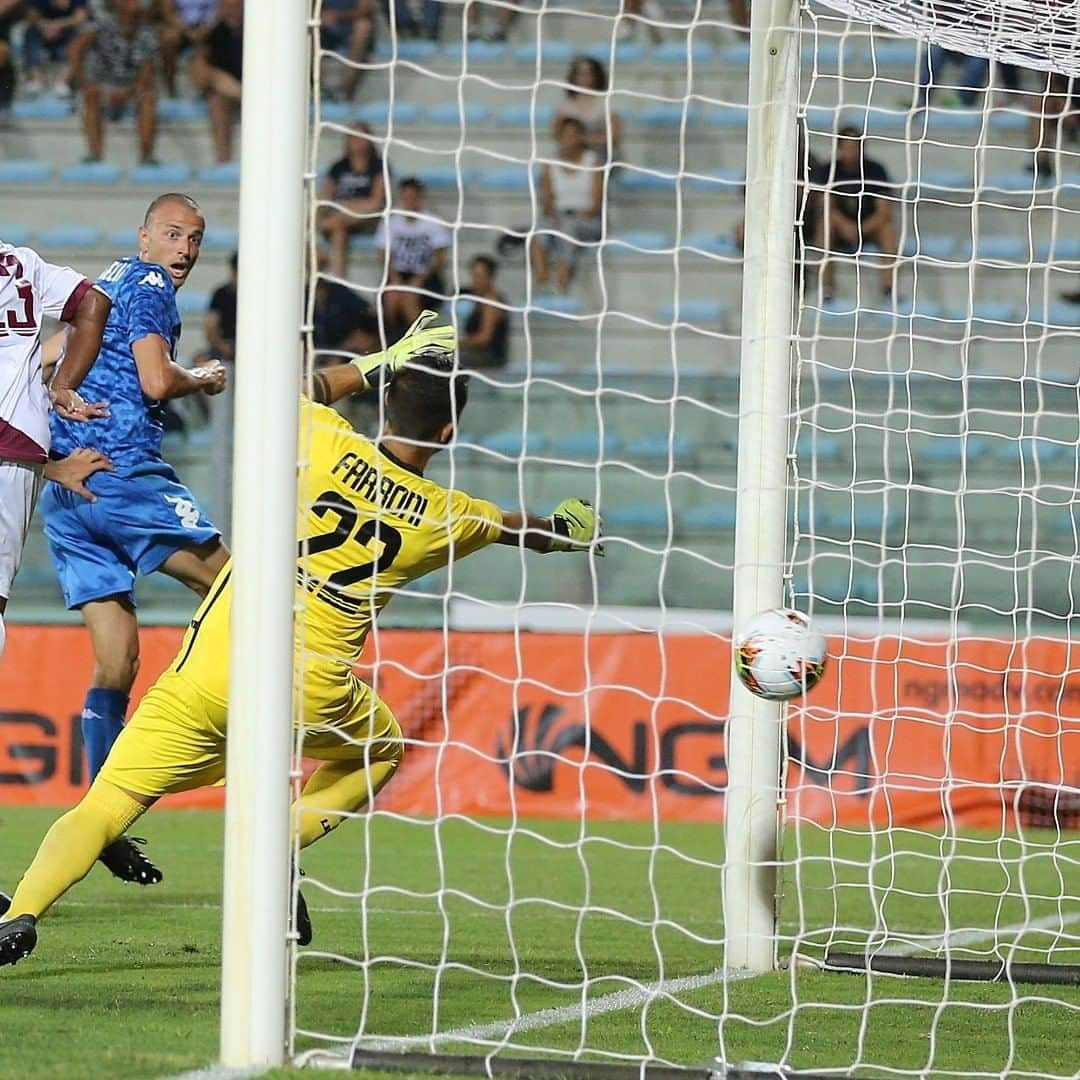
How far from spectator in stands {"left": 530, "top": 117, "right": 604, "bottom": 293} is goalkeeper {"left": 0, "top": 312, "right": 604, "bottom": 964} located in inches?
345

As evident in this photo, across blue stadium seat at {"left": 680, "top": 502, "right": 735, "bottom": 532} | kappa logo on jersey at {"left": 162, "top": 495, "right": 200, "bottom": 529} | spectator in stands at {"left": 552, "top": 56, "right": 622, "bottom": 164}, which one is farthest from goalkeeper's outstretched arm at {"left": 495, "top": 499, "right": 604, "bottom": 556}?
spectator in stands at {"left": 552, "top": 56, "right": 622, "bottom": 164}

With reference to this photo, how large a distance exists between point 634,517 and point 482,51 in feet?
16.4

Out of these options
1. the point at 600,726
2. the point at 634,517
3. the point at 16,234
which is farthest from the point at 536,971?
the point at 16,234

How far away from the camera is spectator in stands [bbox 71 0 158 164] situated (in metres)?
15.4

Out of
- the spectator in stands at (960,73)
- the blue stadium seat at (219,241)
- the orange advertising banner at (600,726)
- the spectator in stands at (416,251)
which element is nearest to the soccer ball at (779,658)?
the orange advertising banner at (600,726)

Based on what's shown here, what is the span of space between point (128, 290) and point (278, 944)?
136 inches

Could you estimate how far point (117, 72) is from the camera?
1550 cm

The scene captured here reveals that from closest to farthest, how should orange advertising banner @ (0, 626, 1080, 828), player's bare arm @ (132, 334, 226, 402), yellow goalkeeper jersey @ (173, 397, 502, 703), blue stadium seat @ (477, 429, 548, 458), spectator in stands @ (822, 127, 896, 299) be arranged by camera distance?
yellow goalkeeper jersey @ (173, 397, 502, 703)
player's bare arm @ (132, 334, 226, 402)
orange advertising banner @ (0, 626, 1080, 828)
blue stadium seat @ (477, 429, 548, 458)
spectator in stands @ (822, 127, 896, 299)

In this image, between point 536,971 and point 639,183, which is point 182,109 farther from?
point 536,971

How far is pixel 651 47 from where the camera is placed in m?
14.9

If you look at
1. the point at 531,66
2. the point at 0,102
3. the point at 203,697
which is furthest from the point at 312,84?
the point at 0,102

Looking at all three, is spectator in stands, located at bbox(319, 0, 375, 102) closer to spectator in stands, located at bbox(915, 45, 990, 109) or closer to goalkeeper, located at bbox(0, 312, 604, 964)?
spectator in stands, located at bbox(915, 45, 990, 109)

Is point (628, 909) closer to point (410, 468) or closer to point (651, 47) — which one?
point (410, 468)

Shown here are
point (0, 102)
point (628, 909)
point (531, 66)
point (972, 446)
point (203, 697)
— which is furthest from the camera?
point (0, 102)
